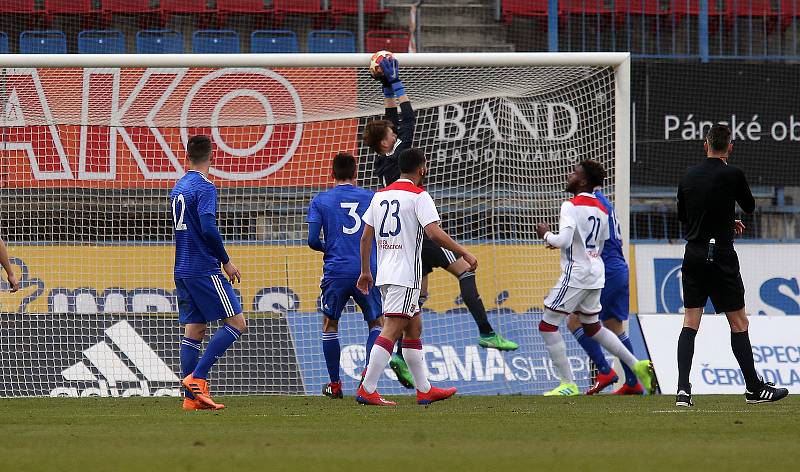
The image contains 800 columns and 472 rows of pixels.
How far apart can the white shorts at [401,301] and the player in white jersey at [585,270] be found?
1.93 meters

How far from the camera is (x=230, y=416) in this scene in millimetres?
7656

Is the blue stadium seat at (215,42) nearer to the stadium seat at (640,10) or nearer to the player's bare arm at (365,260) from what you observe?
the stadium seat at (640,10)

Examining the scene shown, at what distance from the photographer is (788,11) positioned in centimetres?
1836

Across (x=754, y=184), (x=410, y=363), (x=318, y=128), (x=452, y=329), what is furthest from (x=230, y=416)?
(x=754, y=184)

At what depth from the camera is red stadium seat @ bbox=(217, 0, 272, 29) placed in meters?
18.2

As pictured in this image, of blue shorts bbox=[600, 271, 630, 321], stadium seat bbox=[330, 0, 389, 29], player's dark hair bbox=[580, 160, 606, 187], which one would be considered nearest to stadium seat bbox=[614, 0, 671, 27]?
stadium seat bbox=[330, 0, 389, 29]

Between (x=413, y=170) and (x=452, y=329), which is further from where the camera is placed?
(x=452, y=329)

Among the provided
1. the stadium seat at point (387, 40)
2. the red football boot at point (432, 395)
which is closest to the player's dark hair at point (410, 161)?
the red football boot at point (432, 395)

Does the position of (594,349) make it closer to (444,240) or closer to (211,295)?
(444,240)

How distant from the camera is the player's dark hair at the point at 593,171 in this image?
32.7 feet

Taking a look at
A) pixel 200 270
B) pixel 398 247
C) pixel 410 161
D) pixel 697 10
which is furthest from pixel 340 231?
pixel 697 10

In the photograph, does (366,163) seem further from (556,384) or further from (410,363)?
(410,363)

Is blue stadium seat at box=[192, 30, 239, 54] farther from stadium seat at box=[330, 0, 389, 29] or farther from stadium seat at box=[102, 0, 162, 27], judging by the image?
stadium seat at box=[330, 0, 389, 29]

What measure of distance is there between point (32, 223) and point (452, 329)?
13.5 feet
